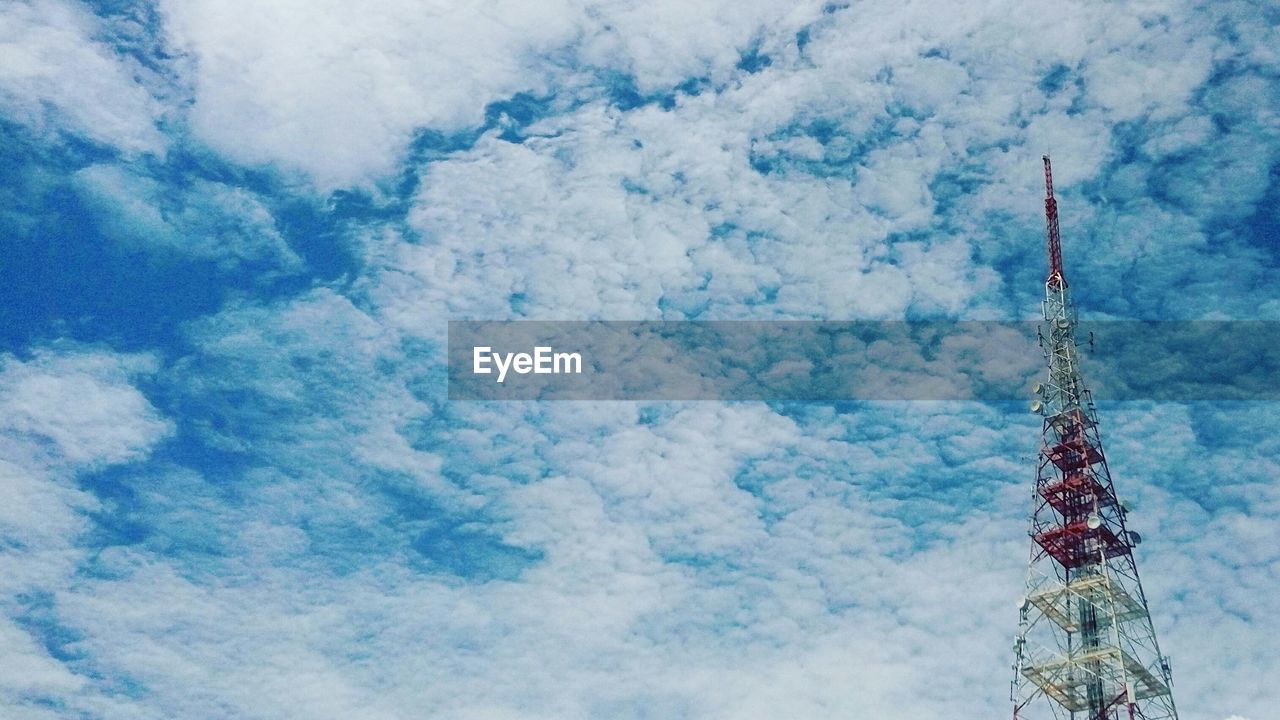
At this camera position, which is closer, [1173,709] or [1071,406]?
[1173,709]

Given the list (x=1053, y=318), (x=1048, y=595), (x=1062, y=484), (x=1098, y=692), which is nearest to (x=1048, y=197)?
(x=1053, y=318)

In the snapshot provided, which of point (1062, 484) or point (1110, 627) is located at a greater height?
point (1062, 484)

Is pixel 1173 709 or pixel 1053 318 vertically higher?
pixel 1053 318

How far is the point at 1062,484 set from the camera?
98.6 m

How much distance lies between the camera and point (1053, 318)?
335 feet

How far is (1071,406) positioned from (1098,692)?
1878 cm

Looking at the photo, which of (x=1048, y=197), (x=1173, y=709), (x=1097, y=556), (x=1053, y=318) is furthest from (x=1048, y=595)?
(x=1048, y=197)

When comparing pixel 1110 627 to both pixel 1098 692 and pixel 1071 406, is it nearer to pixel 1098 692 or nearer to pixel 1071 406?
pixel 1098 692

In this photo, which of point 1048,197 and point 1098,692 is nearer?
point 1098,692

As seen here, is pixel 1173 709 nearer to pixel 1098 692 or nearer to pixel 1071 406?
pixel 1098 692

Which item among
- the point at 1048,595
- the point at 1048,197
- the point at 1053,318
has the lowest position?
the point at 1048,595

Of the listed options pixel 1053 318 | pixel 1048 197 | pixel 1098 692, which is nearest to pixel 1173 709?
pixel 1098 692

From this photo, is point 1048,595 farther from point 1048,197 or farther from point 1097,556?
point 1048,197

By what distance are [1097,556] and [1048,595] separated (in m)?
4.02
